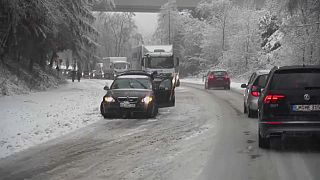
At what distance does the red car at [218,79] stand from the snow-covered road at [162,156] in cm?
2595

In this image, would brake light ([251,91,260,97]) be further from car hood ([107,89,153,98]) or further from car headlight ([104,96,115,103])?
car headlight ([104,96,115,103])

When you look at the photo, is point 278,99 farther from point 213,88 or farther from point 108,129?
point 213,88

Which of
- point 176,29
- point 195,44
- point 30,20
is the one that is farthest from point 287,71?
point 176,29

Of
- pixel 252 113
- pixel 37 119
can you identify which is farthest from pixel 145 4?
pixel 37 119

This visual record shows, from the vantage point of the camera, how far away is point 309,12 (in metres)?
30.2

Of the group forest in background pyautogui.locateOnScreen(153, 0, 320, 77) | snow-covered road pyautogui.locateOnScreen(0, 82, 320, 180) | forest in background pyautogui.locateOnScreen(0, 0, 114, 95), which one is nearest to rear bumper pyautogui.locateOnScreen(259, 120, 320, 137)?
snow-covered road pyautogui.locateOnScreen(0, 82, 320, 180)

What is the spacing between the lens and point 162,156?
10188mm

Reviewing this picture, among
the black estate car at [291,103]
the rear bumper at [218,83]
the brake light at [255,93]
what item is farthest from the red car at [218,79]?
the black estate car at [291,103]

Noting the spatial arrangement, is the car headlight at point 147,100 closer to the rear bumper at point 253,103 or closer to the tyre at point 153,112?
the tyre at point 153,112

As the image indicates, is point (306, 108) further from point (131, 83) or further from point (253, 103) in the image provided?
point (131, 83)

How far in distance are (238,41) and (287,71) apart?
55413mm

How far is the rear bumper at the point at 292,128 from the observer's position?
10094 millimetres

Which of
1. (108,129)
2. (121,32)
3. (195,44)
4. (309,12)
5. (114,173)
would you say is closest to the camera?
(114,173)

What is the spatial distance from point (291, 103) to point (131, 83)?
9563mm
